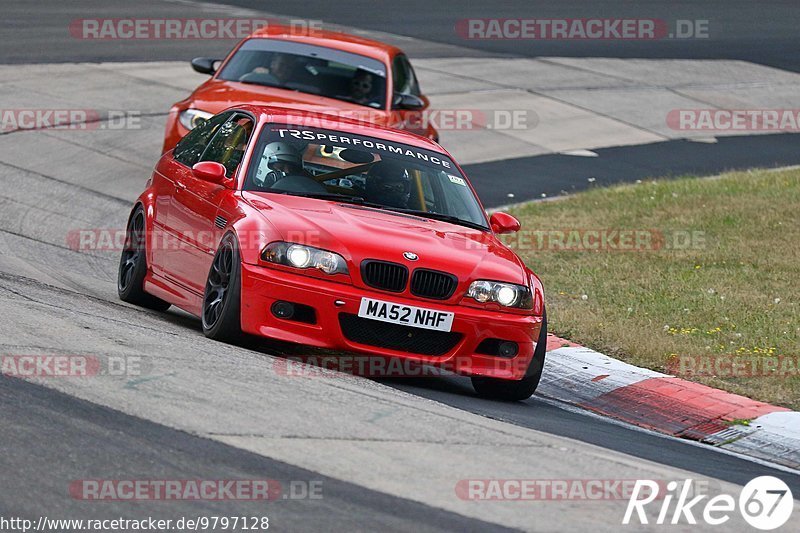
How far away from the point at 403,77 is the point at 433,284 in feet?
28.1

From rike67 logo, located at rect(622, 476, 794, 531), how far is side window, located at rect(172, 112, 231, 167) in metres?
5.02

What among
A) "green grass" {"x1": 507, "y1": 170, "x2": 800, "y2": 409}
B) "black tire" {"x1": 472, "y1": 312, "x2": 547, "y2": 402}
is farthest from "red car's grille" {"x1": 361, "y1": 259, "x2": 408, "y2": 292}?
"green grass" {"x1": 507, "y1": 170, "x2": 800, "y2": 409}

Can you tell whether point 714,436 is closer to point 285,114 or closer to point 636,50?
point 285,114

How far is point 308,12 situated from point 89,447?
86.4 ft

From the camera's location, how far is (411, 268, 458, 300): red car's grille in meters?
8.38

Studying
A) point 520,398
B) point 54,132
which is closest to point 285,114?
point 520,398

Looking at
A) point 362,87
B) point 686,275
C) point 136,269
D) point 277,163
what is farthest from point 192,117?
point 277,163

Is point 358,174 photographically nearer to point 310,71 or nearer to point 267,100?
point 267,100

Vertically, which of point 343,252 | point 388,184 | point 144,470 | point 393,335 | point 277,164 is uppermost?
point 277,164

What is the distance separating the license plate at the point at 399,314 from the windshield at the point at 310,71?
733 centimetres

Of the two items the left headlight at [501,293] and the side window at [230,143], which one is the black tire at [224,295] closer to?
the side window at [230,143]

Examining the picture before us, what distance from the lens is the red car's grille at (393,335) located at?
27.2ft

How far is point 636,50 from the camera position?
3075 centimetres

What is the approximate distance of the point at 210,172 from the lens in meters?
9.34
